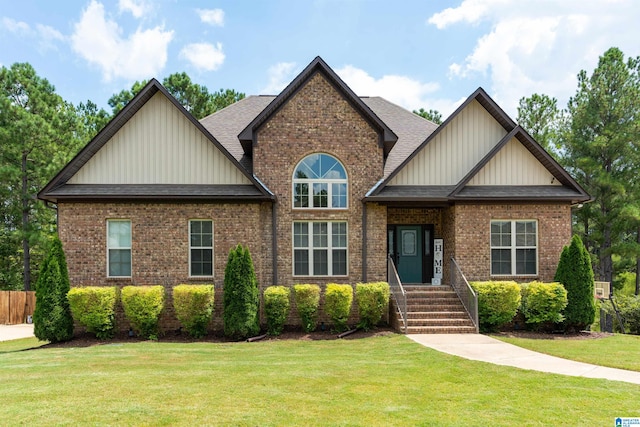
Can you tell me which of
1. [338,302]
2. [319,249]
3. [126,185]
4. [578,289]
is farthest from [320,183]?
[578,289]

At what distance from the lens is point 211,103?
2983cm

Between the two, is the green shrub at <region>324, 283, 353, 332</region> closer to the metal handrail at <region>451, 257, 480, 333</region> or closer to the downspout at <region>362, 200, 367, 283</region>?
the downspout at <region>362, 200, 367, 283</region>

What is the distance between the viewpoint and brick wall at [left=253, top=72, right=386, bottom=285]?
45.6 feet

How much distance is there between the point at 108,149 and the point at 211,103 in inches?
674

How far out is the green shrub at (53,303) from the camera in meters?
12.3

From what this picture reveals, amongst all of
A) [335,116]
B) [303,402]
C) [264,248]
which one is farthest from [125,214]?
[303,402]

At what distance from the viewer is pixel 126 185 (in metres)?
13.5

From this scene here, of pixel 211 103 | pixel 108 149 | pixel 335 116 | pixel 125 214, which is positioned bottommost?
pixel 125 214

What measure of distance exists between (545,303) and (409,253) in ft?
15.1

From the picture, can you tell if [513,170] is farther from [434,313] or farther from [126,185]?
[126,185]

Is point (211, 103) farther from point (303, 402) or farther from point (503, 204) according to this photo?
point (303, 402)

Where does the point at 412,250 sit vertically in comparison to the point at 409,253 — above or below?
above

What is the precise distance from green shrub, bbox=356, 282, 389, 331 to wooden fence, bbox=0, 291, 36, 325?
1709 cm

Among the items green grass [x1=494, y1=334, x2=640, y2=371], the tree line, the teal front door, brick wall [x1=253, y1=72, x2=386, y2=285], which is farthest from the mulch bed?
the tree line
